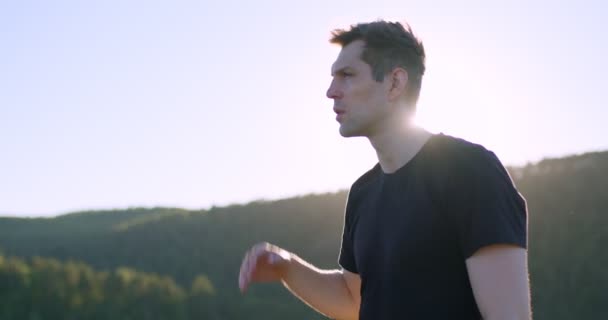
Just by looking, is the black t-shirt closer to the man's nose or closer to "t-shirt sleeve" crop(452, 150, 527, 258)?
"t-shirt sleeve" crop(452, 150, 527, 258)

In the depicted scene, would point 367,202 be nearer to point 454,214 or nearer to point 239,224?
point 454,214

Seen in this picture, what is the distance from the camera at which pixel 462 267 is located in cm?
241

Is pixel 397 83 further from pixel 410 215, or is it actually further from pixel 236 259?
pixel 236 259

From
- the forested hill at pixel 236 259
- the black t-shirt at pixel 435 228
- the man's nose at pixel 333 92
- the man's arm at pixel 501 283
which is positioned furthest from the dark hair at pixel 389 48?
the forested hill at pixel 236 259

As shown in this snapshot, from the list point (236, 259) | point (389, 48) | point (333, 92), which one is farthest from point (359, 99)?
point (236, 259)

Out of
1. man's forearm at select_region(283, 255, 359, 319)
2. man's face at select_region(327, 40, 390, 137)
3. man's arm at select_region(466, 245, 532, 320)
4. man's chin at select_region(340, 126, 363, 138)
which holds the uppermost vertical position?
man's face at select_region(327, 40, 390, 137)

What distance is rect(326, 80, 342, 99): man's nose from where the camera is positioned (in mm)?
2732

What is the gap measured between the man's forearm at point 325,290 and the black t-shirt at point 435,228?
39cm

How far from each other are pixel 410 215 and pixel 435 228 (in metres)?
0.09

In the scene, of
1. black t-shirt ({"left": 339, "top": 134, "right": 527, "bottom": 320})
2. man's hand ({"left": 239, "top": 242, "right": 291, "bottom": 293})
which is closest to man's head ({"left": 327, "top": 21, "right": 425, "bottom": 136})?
black t-shirt ({"left": 339, "top": 134, "right": 527, "bottom": 320})

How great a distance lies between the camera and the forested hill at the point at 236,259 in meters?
14.6

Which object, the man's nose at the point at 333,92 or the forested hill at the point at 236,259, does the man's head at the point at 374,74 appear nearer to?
the man's nose at the point at 333,92

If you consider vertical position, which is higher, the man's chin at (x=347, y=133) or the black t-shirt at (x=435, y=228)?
the man's chin at (x=347, y=133)

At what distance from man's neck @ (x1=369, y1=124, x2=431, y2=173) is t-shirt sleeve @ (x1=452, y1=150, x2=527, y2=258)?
0.27 m
